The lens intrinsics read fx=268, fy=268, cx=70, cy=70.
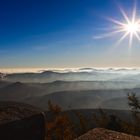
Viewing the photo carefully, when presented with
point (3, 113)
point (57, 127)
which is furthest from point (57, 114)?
point (3, 113)

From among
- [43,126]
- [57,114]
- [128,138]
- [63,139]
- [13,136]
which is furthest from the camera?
[57,114]

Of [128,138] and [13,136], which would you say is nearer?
[128,138]

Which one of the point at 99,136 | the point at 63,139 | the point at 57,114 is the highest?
the point at 99,136

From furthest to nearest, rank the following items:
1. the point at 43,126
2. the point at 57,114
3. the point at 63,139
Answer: the point at 57,114, the point at 63,139, the point at 43,126

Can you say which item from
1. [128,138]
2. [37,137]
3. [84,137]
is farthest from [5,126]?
[128,138]

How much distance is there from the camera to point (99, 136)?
83.3ft

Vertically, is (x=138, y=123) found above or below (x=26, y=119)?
below

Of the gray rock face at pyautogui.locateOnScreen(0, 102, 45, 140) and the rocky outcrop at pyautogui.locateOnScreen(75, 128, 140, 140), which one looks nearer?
the rocky outcrop at pyautogui.locateOnScreen(75, 128, 140, 140)

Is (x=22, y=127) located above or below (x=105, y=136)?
below

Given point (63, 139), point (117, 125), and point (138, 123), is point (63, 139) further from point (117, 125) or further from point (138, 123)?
point (138, 123)

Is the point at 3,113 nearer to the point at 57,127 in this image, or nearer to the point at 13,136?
the point at 13,136

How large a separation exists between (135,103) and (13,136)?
56922mm

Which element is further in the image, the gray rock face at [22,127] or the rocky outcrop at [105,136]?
the gray rock face at [22,127]

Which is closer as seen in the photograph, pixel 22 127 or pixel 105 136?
pixel 105 136
